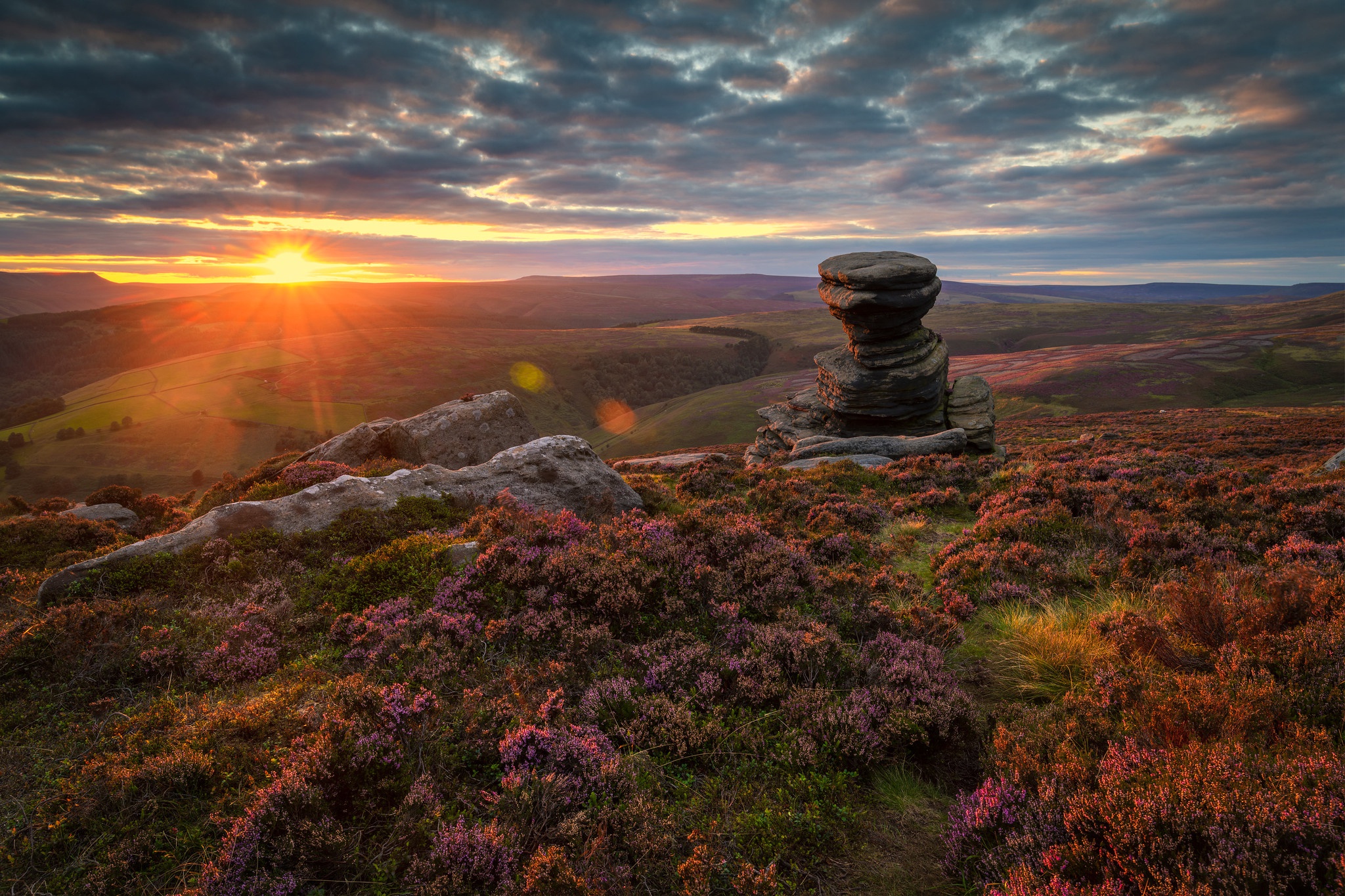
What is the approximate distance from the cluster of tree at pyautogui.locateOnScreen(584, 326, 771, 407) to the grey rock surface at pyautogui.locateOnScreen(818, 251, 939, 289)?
408 ft

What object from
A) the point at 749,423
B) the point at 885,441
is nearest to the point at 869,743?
the point at 885,441

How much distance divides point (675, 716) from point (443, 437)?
1874cm

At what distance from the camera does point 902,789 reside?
467 cm

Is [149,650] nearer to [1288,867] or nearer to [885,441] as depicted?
[1288,867]

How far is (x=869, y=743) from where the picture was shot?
487 cm

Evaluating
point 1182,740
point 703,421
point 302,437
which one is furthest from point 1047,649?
point 302,437

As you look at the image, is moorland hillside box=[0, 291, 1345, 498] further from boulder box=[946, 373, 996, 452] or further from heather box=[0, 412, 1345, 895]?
heather box=[0, 412, 1345, 895]

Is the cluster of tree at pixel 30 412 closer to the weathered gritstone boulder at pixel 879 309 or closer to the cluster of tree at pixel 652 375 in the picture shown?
the cluster of tree at pixel 652 375

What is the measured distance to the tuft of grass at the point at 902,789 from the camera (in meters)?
4.51

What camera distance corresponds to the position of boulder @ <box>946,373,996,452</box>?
36.1m

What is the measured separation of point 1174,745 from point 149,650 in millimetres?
9898

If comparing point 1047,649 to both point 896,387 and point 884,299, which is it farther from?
point 896,387

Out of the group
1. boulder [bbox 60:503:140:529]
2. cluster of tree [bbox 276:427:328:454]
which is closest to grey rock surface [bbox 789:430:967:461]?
boulder [bbox 60:503:140:529]

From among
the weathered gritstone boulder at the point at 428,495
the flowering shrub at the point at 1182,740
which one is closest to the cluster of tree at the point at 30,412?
the weathered gritstone boulder at the point at 428,495
